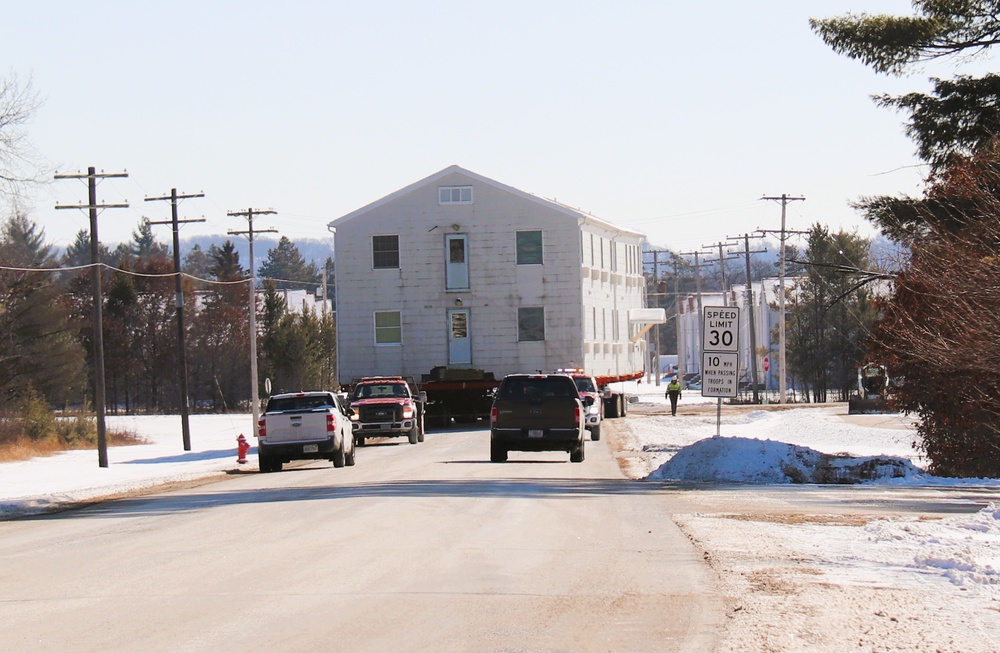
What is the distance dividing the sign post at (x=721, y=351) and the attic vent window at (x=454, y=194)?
31629 mm

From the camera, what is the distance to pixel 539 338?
202 feet

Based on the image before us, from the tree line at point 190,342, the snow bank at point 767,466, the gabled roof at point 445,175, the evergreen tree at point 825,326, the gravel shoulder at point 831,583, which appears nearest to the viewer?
the gravel shoulder at point 831,583

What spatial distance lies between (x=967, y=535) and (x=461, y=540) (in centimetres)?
548

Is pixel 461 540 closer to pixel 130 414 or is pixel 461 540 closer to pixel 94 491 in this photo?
pixel 94 491

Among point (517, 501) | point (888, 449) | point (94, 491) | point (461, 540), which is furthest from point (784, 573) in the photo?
point (888, 449)

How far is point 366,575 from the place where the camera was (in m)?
12.7

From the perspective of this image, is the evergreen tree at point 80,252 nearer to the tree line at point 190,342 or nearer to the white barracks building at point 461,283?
the tree line at point 190,342

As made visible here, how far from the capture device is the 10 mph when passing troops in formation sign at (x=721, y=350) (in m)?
30.9

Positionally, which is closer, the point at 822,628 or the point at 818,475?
the point at 822,628

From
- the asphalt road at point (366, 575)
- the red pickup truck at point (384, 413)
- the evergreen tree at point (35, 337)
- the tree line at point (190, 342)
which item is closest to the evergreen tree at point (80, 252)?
the tree line at point (190, 342)

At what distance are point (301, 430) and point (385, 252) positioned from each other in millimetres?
30898

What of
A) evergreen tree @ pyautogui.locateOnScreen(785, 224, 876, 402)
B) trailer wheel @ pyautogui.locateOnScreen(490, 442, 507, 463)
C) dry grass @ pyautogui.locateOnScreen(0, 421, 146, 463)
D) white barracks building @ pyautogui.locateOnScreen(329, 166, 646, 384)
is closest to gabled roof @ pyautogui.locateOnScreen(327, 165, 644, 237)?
white barracks building @ pyautogui.locateOnScreen(329, 166, 646, 384)

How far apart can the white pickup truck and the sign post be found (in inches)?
340

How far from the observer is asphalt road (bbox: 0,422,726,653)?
967cm
